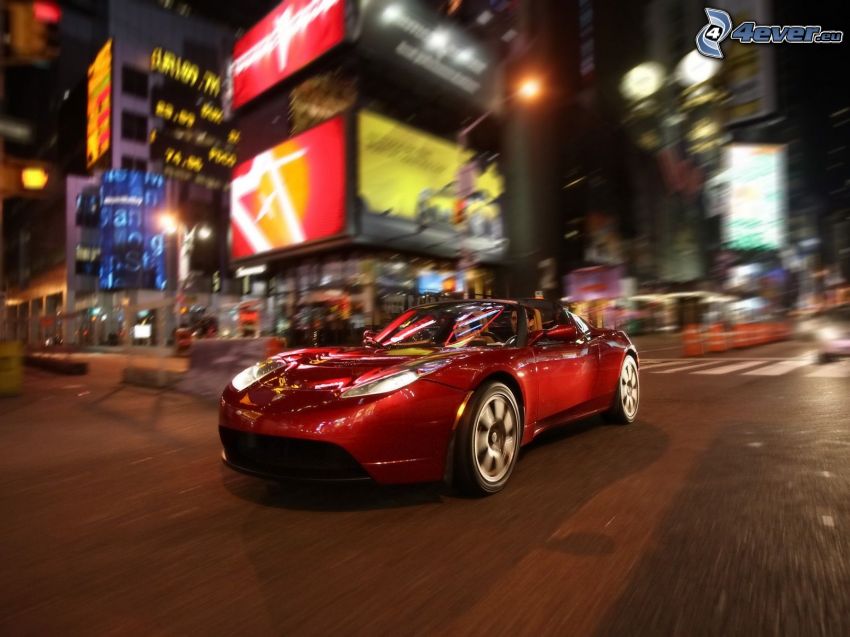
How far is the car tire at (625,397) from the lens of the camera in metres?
5.65

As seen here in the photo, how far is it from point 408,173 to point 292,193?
6.12 meters

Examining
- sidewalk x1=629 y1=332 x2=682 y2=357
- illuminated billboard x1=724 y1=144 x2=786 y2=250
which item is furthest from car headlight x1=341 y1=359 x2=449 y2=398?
illuminated billboard x1=724 y1=144 x2=786 y2=250

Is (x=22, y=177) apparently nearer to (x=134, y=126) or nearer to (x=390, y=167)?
(x=390, y=167)

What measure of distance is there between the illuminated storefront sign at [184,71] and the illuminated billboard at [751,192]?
54991mm

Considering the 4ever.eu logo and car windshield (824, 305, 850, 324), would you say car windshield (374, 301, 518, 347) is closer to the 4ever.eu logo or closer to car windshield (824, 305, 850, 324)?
car windshield (824, 305, 850, 324)

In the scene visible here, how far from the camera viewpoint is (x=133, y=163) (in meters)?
52.4

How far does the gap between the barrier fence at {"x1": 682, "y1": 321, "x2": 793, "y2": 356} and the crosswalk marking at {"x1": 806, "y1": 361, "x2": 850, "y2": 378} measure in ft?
14.5

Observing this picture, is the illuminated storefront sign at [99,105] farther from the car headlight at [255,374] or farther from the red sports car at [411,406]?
the red sports car at [411,406]

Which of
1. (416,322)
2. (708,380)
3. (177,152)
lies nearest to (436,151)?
(708,380)

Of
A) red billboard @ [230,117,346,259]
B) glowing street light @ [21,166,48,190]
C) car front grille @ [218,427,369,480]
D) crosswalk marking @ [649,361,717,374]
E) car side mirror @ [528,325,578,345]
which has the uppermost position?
red billboard @ [230,117,346,259]

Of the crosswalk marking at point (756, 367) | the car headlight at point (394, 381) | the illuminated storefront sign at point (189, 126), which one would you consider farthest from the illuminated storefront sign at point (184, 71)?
the car headlight at point (394, 381)

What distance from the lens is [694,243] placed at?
4778 cm

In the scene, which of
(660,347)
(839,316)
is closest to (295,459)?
(660,347)

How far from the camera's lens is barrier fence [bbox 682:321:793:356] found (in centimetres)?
1689
